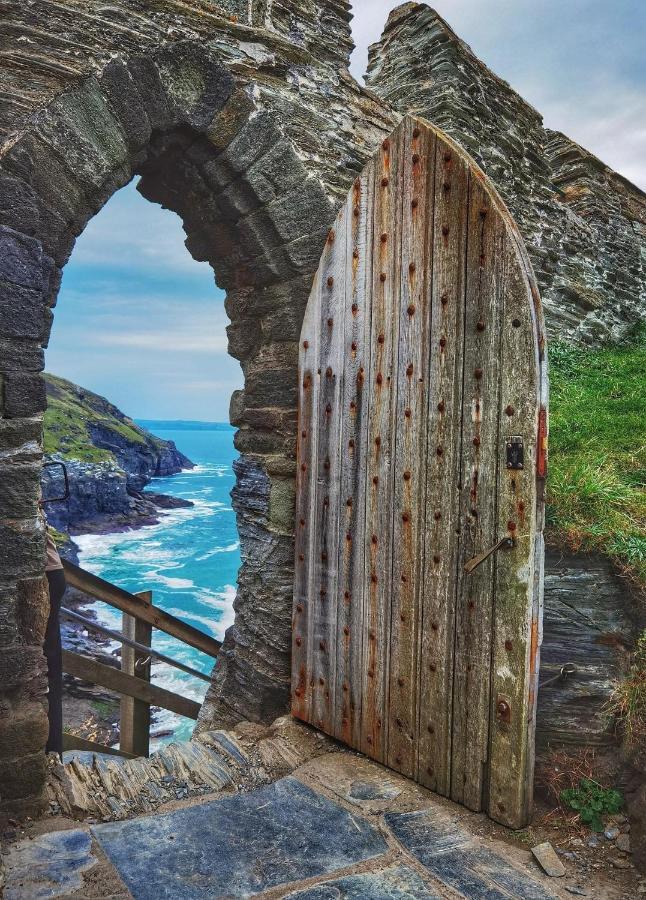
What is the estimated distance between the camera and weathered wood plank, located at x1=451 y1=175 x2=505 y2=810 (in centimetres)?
248

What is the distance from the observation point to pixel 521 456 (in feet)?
7.88

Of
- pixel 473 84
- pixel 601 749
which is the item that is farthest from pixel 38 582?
pixel 473 84

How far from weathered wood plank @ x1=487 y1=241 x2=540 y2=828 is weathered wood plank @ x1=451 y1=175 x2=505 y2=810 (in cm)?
4

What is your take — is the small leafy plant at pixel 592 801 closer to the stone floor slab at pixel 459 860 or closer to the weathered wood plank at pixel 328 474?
the stone floor slab at pixel 459 860

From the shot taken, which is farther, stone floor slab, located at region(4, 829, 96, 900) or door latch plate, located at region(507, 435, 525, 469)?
door latch plate, located at region(507, 435, 525, 469)

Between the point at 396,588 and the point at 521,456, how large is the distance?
0.86m

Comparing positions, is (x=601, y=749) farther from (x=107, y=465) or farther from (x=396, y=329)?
(x=107, y=465)

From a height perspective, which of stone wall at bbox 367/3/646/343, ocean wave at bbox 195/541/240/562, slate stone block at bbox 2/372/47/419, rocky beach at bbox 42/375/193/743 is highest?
stone wall at bbox 367/3/646/343

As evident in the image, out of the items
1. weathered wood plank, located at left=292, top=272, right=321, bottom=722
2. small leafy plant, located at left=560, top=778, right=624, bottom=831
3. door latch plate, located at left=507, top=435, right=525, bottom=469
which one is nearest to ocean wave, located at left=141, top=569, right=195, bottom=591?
weathered wood plank, located at left=292, top=272, right=321, bottom=722

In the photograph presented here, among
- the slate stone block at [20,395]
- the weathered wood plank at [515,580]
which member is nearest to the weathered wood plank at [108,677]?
the slate stone block at [20,395]

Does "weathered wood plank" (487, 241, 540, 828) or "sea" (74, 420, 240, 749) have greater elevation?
"weathered wood plank" (487, 241, 540, 828)

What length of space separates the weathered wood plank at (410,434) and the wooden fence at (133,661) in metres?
1.98

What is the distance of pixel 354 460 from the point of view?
10.0 ft

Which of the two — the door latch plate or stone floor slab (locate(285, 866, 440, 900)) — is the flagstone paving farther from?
the door latch plate
